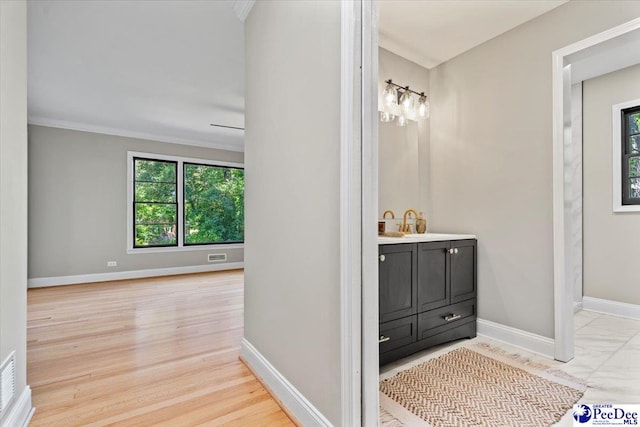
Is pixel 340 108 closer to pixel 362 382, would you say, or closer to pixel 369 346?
pixel 369 346

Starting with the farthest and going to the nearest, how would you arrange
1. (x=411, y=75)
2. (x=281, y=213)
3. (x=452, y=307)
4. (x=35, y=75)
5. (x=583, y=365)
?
(x=35, y=75), (x=411, y=75), (x=452, y=307), (x=583, y=365), (x=281, y=213)

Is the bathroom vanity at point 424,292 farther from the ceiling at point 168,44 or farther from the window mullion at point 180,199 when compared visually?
the window mullion at point 180,199

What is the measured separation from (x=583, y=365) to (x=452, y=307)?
31.4 inches

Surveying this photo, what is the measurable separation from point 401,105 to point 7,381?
3021 millimetres

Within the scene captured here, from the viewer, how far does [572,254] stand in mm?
2062

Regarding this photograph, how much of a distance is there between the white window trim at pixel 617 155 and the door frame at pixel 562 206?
671mm

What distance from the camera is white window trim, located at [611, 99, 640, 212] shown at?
134cm

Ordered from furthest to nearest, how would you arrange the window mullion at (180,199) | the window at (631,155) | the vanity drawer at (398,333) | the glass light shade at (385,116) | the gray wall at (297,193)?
the window mullion at (180,199) → the glass light shade at (385,116) → the vanity drawer at (398,333) → the gray wall at (297,193) → the window at (631,155)

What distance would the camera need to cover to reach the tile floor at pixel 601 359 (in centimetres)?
141

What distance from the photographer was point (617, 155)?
4.49ft

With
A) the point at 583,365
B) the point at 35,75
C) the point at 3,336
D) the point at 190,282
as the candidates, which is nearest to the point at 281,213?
the point at 3,336

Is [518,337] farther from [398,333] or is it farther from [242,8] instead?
[242,8]

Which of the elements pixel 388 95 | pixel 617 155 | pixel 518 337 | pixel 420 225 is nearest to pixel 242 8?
pixel 388 95

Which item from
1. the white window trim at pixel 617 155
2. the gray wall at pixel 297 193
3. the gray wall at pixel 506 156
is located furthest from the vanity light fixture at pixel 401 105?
the white window trim at pixel 617 155
